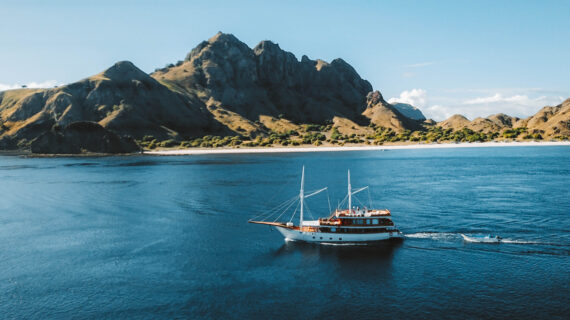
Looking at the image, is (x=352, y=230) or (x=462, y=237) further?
(x=352, y=230)

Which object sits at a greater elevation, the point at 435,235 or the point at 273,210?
the point at 273,210

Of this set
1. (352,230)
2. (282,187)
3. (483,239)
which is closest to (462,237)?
(483,239)

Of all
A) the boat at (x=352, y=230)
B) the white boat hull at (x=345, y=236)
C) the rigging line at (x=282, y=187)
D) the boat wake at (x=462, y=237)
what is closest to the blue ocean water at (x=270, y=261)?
the boat wake at (x=462, y=237)

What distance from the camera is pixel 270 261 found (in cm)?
5984

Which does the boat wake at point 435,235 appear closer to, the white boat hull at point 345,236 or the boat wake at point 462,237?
the boat wake at point 462,237

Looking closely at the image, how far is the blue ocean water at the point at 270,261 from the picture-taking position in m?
45.0

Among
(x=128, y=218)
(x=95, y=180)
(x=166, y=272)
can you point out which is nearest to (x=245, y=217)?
(x=128, y=218)

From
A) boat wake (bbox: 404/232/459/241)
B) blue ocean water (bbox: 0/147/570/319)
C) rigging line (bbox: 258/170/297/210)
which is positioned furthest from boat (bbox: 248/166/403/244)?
rigging line (bbox: 258/170/297/210)

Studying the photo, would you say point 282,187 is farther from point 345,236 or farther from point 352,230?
point 345,236

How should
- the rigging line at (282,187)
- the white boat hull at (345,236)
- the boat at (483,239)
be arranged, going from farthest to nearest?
the rigging line at (282,187) < the white boat hull at (345,236) < the boat at (483,239)

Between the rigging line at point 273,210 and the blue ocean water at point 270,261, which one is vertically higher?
the rigging line at point 273,210

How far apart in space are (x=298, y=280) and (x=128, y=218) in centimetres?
5198

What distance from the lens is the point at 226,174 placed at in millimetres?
163375

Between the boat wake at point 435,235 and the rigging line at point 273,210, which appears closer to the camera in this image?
the boat wake at point 435,235
